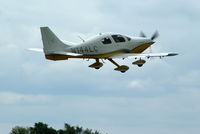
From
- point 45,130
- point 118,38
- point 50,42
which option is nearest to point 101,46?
point 118,38

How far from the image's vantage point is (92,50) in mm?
68812

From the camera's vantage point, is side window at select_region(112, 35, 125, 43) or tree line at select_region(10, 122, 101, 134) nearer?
side window at select_region(112, 35, 125, 43)

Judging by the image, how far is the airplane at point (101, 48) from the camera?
221ft

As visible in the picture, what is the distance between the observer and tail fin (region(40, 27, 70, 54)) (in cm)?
6725

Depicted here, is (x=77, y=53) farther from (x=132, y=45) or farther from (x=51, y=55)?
(x=132, y=45)

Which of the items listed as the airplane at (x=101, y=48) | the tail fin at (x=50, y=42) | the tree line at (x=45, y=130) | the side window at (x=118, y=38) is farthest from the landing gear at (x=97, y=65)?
the tree line at (x=45, y=130)

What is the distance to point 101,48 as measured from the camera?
69.5 metres

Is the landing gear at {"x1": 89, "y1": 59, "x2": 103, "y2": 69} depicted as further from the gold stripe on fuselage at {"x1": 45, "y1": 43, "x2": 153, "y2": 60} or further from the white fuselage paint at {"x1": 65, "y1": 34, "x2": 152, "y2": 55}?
the white fuselage paint at {"x1": 65, "y1": 34, "x2": 152, "y2": 55}

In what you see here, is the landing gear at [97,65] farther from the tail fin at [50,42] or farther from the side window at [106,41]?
the tail fin at [50,42]

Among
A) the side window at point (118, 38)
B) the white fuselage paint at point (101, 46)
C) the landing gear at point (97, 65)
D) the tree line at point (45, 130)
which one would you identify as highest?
the tree line at point (45, 130)

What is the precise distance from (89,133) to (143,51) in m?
Answer: 64.7

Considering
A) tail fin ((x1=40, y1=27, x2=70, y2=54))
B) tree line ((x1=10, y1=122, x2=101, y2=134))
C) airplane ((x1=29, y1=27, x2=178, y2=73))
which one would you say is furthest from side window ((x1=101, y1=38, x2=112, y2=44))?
tree line ((x1=10, y1=122, x2=101, y2=134))

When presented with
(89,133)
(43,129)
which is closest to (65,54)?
(43,129)

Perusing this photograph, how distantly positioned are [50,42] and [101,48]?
4666 mm
